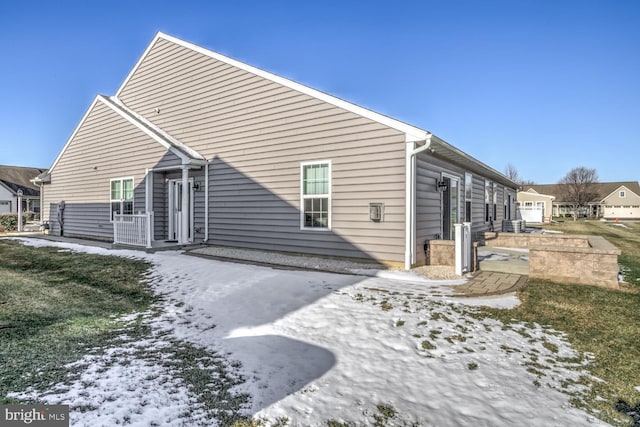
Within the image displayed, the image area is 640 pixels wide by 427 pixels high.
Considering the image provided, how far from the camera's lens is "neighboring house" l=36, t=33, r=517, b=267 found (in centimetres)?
754

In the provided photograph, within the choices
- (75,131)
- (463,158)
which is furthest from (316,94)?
(75,131)

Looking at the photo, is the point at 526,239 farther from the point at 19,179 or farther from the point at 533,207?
the point at 19,179

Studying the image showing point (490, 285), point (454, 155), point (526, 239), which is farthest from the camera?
Result: point (526, 239)

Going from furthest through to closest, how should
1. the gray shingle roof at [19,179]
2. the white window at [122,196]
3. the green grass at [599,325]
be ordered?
1. the gray shingle roof at [19,179]
2. the white window at [122,196]
3. the green grass at [599,325]

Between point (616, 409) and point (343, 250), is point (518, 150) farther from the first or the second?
point (616, 409)

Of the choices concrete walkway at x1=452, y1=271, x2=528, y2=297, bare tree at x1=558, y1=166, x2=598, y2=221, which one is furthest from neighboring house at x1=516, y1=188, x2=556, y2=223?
concrete walkway at x1=452, y1=271, x2=528, y2=297

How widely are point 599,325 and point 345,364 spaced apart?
11.5ft

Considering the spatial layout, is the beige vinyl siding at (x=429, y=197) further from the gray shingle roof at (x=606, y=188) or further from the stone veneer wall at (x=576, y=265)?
the gray shingle roof at (x=606, y=188)

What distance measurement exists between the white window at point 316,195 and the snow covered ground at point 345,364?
3.19 metres

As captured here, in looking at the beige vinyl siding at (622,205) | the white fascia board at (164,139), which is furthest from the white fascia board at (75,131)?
the beige vinyl siding at (622,205)

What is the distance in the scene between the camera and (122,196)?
1212cm

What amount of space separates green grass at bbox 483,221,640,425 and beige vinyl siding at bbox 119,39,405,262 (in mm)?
2885

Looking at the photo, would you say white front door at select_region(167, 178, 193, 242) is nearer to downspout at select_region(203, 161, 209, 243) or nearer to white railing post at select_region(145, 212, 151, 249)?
downspout at select_region(203, 161, 209, 243)

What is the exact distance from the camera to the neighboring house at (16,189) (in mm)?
34188
